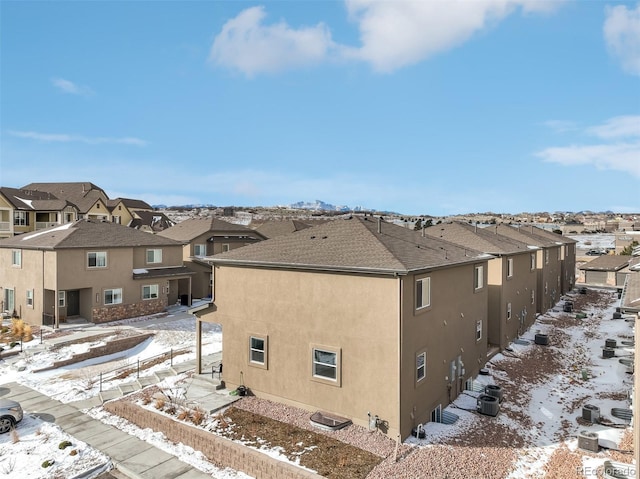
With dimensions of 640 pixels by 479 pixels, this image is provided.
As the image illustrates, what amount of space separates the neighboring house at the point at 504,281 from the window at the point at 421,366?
10.2 m

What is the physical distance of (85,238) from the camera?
28.9 metres

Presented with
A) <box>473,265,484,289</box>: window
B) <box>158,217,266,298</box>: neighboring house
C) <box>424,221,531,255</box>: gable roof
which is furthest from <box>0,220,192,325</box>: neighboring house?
<box>473,265,484,289</box>: window

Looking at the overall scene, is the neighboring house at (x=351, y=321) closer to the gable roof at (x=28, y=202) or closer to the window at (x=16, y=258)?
the window at (x=16, y=258)

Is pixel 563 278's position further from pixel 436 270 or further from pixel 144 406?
pixel 144 406

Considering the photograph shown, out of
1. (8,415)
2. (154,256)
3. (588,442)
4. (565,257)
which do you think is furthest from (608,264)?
(8,415)

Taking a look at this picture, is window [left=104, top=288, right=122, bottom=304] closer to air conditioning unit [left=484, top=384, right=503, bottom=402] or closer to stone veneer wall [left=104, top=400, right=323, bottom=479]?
stone veneer wall [left=104, top=400, right=323, bottom=479]

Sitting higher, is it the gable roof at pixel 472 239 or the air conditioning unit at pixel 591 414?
the gable roof at pixel 472 239

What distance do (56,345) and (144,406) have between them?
10.8 m

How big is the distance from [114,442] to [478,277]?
628 inches

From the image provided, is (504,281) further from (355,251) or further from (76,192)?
(76,192)

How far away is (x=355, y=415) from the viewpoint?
1346 centimetres

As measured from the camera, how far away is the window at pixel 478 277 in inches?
736

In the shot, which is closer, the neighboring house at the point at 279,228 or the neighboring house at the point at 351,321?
the neighboring house at the point at 351,321

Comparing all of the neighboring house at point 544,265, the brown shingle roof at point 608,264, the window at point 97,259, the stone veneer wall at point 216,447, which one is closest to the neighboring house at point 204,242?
the window at point 97,259
